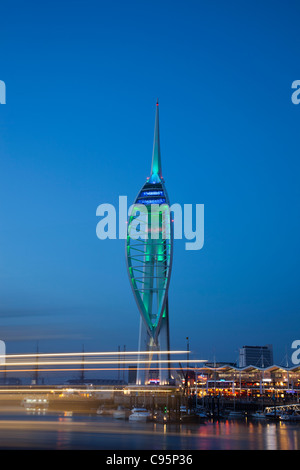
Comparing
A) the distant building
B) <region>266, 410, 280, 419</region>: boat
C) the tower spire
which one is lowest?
<region>266, 410, 280, 419</region>: boat

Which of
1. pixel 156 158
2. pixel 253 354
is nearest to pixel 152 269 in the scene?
pixel 156 158

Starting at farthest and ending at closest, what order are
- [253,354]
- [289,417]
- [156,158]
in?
[253,354] < [156,158] < [289,417]

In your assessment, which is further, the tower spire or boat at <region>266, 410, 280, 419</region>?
the tower spire

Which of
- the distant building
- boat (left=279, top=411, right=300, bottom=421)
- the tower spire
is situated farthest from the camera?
the distant building

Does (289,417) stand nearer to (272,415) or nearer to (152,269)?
(272,415)

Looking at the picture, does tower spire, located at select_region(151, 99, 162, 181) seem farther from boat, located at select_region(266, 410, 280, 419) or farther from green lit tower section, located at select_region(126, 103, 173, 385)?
boat, located at select_region(266, 410, 280, 419)

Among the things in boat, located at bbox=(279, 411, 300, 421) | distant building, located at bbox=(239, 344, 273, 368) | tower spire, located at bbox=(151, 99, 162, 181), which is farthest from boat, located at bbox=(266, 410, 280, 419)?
distant building, located at bbox=(239, 344, 273, 368)

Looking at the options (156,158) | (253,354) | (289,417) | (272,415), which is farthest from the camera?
(253,354)

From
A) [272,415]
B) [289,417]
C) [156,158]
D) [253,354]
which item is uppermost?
[156,158]

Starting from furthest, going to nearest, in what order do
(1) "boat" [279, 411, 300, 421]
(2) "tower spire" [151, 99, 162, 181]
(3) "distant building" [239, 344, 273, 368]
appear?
(3) "distant building" [239, 344, 273, 368], (2) "tower spire" [151, 99, 162, 181], (1) "boat" [279, 411, 300, 421]
